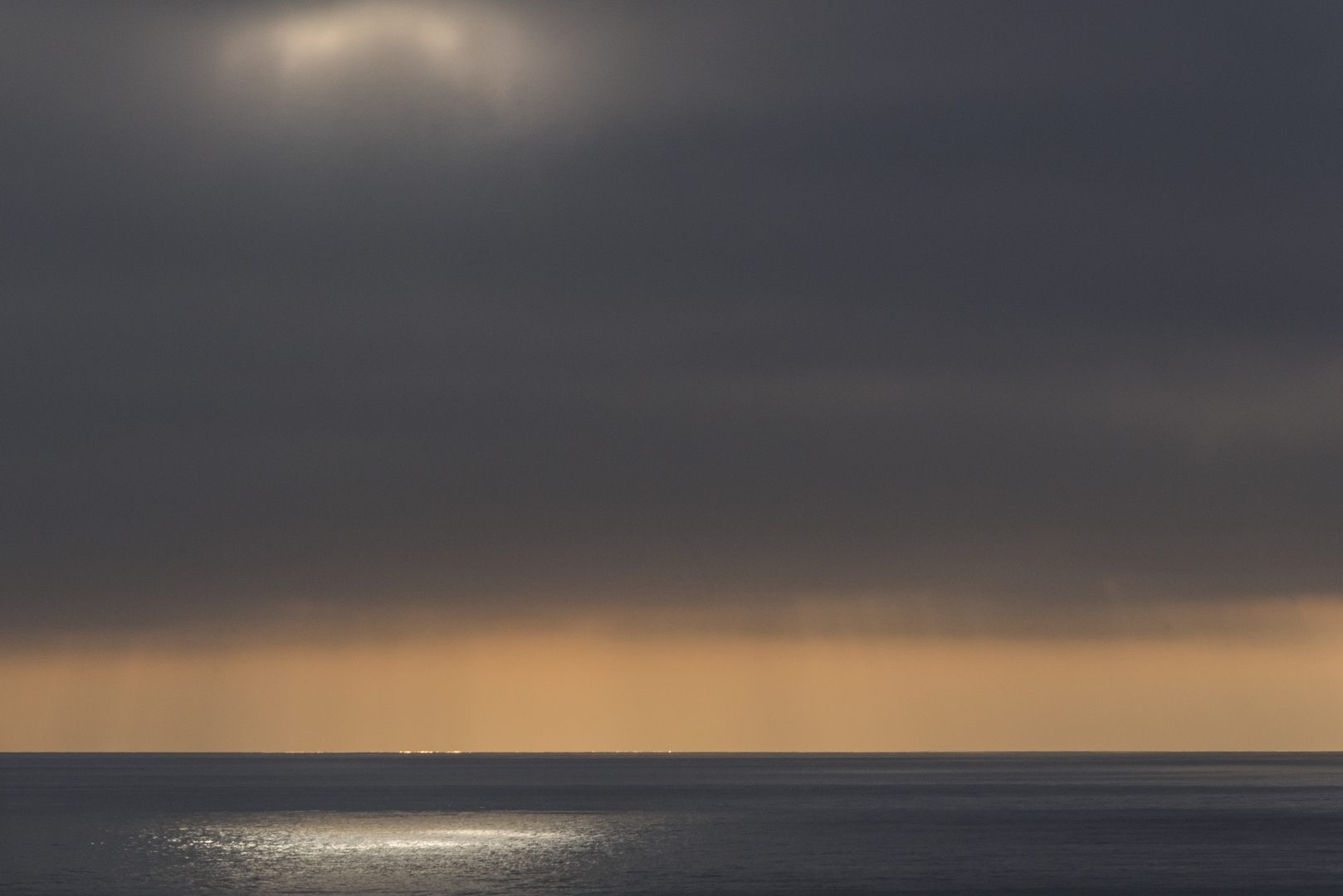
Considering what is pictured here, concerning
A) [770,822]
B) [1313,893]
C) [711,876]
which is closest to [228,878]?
[711,876]

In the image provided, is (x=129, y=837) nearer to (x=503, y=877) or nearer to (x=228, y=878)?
(x=228, y=878)

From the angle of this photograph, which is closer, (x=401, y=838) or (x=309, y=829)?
(x=401, y=838)

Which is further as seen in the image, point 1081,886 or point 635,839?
point 635,839

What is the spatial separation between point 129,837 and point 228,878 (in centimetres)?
5443

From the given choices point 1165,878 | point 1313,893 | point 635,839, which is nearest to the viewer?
point 1313,893

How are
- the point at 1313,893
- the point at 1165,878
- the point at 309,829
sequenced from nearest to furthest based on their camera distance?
the point at 1313,893 → the point at 1165,878 → the point at 309,829

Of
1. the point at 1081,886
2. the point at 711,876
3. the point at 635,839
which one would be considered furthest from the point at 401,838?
the point at 1081,886

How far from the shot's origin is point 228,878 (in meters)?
121

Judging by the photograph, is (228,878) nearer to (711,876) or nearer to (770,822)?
(711,876)

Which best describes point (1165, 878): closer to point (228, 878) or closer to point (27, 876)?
point (228, 878)

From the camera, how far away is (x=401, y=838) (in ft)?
549

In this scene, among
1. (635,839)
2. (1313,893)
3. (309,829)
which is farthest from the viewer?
(309,829)

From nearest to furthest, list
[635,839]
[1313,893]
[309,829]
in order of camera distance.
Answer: [1313,893] < [635,839] < [309,829]

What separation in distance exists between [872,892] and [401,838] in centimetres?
7357
